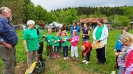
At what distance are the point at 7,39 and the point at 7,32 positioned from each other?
7.6 inches

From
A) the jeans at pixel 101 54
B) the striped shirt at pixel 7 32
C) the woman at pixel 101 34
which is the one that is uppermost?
the striped shirt at pixel 7 32

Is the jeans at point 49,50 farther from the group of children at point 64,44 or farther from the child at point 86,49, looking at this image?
the child at point 86,49

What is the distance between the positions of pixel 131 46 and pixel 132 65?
507mm

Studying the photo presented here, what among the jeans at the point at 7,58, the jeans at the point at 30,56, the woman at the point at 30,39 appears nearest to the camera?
the jeans at the point at 7,58

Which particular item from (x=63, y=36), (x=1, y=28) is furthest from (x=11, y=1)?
(x=1, y=28)

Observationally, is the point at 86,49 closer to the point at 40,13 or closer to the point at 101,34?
the point at 101,34

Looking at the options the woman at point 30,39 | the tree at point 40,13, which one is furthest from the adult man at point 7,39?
the tree at point 40,13

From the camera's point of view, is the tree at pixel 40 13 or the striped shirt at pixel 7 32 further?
the tree at pixel 40 13

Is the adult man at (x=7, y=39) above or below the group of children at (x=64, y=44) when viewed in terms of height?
above

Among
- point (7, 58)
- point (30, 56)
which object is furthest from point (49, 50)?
point (7, 58)

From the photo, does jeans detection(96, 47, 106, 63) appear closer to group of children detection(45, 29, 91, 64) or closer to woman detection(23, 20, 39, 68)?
group of children detection(45, 29, 91, 64)

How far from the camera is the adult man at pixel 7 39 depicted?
591 cm

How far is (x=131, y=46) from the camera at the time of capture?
493cm

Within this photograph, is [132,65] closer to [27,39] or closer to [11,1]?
[27,39]
